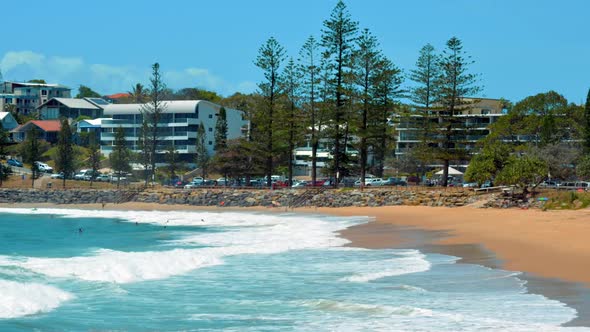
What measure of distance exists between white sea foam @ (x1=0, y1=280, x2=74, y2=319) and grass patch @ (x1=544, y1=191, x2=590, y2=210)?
27.1 metres

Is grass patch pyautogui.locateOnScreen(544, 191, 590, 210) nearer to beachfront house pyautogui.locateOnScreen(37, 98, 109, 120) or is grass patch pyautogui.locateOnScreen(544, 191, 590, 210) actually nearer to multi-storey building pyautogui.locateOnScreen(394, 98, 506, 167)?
multi-storey building pyautogui.locateOnScreen(394, 98, 506, 167)

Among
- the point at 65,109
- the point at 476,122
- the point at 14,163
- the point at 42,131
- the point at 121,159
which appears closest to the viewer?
the point at 121,159

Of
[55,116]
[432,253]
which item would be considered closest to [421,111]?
[432,253]

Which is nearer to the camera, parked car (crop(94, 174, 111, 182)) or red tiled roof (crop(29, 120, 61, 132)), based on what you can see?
parked car (crop(94, 174, 111, 182))

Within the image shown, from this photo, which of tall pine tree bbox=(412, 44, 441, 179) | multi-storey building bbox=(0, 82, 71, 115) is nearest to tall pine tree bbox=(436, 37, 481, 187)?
tall pine tree bbox=(412, 44, 441, 179)

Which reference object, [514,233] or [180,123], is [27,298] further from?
[180,123]

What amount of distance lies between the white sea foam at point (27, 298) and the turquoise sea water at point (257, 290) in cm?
2

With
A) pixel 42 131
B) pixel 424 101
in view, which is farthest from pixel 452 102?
pixel 42 131

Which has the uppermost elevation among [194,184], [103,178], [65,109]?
[65,109]

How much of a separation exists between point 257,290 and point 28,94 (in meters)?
140

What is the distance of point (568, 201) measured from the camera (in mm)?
38594

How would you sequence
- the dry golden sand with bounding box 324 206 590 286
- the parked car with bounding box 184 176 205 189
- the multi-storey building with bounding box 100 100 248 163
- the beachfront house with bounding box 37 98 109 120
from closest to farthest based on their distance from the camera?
the dry golden sand with bounding box 324 206 590 286
the parked car with bounding box 184 176 205 189
the multi-storey building with bounding box 100 100 248 163
the beachfront house with bounding box 37 98 109 120

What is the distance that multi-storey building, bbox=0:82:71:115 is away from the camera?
14525 centimetres

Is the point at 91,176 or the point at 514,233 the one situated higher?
the point at 91,176
